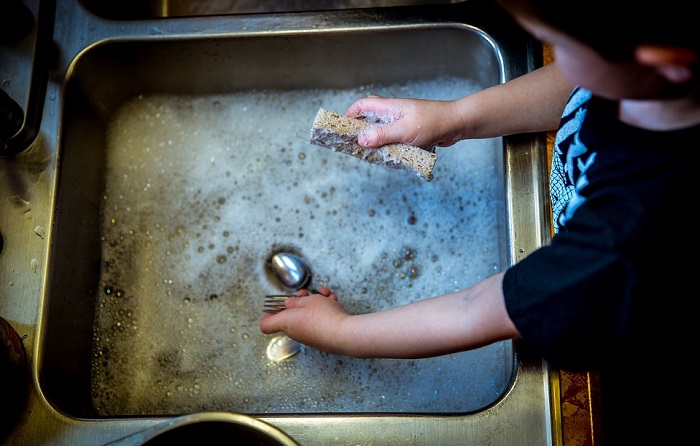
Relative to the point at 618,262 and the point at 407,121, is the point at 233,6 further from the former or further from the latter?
the point at 618,262

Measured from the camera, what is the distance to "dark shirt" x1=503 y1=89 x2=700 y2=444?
1.50 feet

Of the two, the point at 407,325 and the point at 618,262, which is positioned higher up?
the point at 618,262

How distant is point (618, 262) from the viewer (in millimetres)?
462

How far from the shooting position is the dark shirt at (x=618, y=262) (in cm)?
46

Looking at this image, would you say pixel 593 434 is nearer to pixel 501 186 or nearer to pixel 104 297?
pixel 501 186

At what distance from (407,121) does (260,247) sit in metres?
0.30

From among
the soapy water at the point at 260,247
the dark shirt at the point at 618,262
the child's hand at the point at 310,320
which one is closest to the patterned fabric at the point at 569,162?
the dark shirt at the point at 618,262

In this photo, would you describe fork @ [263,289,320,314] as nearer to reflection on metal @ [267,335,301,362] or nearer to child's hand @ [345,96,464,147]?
reflection on metal @ [267,335,301,362]

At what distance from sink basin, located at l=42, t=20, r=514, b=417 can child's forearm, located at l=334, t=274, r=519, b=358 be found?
119 mm

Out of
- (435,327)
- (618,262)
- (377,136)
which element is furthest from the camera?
(377,136)

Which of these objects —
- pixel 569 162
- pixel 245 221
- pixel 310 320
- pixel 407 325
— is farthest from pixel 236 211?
pixel 569 162

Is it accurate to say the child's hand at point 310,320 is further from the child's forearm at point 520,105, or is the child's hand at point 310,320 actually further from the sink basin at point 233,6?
the sink basin at point 233,6

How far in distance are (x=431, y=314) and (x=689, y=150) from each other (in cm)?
29

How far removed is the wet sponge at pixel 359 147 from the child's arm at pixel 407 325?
18 cm
